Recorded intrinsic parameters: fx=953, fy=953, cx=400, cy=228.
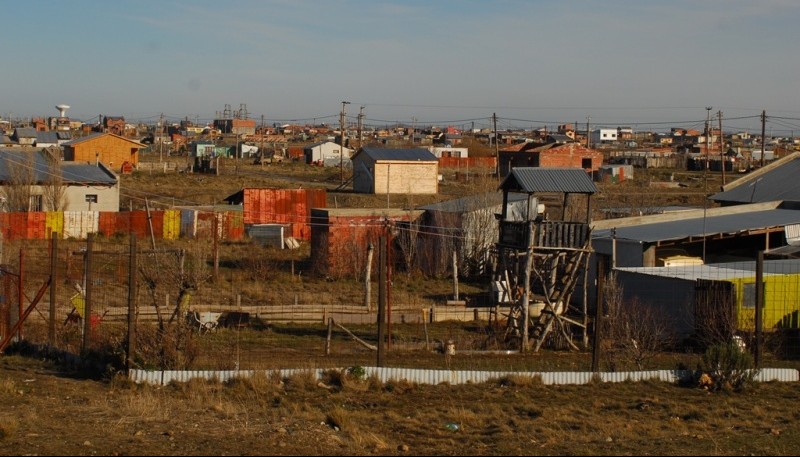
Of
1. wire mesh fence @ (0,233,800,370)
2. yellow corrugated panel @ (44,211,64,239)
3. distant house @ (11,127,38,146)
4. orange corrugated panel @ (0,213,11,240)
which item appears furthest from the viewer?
distant house @ (11,127,38,146)

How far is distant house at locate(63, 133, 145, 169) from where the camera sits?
61.0 meters

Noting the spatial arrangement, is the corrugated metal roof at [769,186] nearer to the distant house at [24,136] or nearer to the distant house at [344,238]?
the distant house at [344,238]

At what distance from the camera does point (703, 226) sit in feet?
83.8

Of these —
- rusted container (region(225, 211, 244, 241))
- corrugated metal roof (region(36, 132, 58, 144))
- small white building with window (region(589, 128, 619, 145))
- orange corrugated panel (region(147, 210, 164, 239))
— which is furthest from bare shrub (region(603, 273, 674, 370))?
small white building with window (region(589, 128, 619, 145))

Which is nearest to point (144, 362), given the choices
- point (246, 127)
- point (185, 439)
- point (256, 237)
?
point (185, 439)

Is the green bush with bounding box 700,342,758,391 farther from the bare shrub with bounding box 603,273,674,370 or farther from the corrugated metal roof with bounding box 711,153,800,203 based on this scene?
the corrugated metal roof with bounding box 711,153,800,203

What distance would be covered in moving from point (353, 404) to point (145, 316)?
32.0 feet

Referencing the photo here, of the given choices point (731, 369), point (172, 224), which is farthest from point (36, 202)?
point (731, 369)

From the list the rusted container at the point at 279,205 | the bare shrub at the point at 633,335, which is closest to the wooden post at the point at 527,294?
the bare shrub at the point at 633,335

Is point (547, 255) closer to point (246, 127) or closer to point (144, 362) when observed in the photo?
point (144, 362)

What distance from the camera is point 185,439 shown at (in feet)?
27.9

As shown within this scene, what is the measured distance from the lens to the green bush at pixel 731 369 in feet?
39.6

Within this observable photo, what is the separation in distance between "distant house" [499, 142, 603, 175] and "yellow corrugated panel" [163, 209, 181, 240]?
96.9 ft

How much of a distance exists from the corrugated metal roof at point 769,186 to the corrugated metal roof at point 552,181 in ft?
55.7
